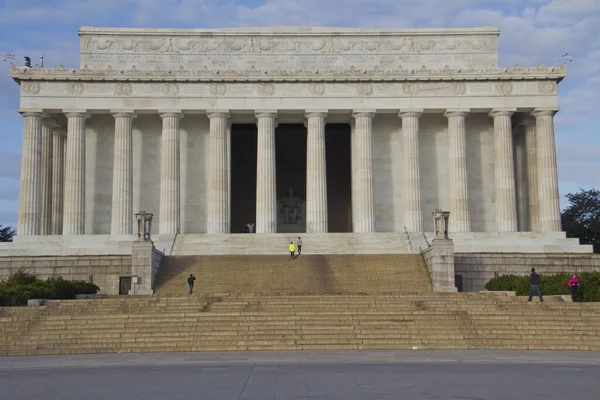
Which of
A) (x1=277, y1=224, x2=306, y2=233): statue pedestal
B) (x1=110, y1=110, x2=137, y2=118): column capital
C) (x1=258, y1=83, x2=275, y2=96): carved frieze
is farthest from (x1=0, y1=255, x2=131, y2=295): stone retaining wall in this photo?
(x1=277, y1=224, x2=306, y2=233): statue pedestal

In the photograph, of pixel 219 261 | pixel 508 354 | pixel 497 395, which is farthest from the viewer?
pixel 219 261

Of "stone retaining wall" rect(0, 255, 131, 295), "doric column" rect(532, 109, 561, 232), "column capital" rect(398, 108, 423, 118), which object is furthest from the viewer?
"column capital" rect(398, 108, 423, 118)

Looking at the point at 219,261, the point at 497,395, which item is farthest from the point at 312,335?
the point at 219,261

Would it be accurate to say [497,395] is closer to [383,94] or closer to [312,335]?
[312,335]

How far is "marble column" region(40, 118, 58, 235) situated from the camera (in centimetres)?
6375

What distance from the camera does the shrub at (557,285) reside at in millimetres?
39750

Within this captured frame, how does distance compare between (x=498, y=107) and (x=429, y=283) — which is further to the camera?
(x=498, y=107)

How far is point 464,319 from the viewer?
3281 cm

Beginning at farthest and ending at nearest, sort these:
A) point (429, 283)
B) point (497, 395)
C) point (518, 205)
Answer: point (518, 205) < point (429, 283) < point (497, 395)

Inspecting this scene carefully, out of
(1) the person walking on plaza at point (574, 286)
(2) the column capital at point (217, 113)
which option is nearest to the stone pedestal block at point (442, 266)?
(1) the person walking on plaza at point (574, 286)

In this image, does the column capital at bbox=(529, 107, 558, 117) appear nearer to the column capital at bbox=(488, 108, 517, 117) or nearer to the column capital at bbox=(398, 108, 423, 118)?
the column capital at bbox=(488, 108, 517, 117)

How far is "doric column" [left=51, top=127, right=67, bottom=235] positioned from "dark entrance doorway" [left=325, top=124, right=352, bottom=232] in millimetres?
24333

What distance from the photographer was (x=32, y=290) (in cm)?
3841

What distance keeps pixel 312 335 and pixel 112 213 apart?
35694mm
